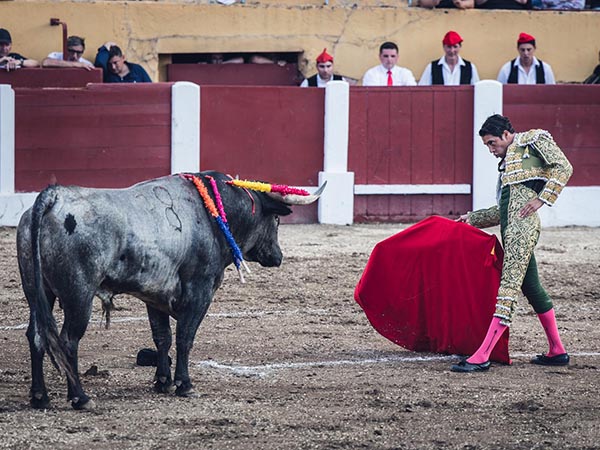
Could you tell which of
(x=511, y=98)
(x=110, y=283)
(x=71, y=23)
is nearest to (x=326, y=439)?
(x=110, y=283)

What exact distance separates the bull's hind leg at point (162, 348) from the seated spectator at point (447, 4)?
26.3 feet

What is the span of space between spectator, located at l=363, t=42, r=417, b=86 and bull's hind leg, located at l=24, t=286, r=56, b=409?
7023 millimetres

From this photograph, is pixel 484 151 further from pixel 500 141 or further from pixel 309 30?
pixel 500 141

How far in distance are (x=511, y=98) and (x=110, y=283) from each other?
23.3 ft

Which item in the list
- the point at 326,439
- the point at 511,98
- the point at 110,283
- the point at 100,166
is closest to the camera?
the point at 326,439

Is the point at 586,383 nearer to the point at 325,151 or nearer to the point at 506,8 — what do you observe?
the point at 325,151

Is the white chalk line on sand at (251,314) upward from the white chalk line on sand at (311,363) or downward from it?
upward

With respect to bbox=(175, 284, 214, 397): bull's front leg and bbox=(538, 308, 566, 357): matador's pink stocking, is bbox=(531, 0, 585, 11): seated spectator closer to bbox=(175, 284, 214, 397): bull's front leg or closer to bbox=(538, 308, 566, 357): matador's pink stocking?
bbox=(538, 308, 566, 357): matador's pink stocking

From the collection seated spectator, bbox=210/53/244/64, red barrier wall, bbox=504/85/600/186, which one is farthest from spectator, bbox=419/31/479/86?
seated spectator, bbox=210/53/244/64

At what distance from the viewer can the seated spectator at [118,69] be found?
11344mm

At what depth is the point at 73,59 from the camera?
1137 cm

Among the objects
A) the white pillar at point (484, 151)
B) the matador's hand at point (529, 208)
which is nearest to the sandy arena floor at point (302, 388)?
the matador's hand at point (529, 208)

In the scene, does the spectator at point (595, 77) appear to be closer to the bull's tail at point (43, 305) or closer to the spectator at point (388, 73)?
the spectator at point (388, 73)

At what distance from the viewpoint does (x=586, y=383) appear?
593 centimetres
